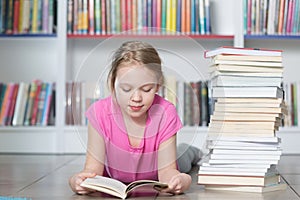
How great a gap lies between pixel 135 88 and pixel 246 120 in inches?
13.0

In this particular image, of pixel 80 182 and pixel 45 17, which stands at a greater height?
pixel 45 17

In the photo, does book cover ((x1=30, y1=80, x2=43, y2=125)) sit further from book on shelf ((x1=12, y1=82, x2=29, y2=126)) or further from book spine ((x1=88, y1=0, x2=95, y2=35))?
book spine ((x1=88, y1=0, x2=95, y2=35))

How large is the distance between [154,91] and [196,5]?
5.31 feet

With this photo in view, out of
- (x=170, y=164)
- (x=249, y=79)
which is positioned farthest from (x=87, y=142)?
(x=249, y=79)

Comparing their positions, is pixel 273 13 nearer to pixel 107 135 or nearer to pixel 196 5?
pixel 196 5

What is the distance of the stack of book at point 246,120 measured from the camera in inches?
65.7

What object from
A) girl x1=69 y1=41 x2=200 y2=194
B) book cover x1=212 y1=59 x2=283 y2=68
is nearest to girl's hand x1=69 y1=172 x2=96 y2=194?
girl x1=69 y1=41 x2=200 y2=194

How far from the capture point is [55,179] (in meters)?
1.95

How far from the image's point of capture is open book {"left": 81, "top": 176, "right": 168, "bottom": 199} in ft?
4.88

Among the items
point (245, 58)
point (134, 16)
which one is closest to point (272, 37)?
point (134, 16)

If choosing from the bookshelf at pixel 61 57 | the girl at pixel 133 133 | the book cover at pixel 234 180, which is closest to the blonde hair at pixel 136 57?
the girl at pixel 133 133

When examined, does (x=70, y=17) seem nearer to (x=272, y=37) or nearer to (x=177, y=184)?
(x=272, y=37)

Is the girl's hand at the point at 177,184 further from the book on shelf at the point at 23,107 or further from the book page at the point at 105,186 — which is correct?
the book on shelf at the point at 23,107

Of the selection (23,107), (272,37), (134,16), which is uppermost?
(134,16)
